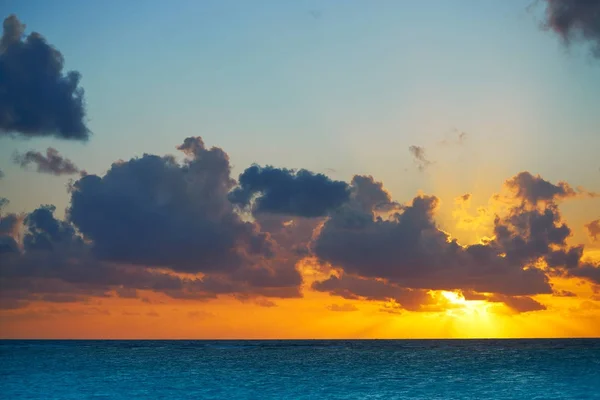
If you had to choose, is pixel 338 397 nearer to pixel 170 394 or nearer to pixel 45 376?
pixel 170 394

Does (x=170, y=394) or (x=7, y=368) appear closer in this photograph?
(x=170, y=394)

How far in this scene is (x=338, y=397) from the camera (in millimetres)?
82875

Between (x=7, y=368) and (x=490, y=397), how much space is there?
95.5 metres

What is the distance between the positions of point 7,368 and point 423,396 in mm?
89456

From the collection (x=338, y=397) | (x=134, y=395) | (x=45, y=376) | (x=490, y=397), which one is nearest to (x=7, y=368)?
(x=45, y=376)

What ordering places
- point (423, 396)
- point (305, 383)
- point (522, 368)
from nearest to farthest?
point (423, 396) < point (305, 383) < point (522, 368)

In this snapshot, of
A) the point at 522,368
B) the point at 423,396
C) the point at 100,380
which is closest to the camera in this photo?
the point at 423,396

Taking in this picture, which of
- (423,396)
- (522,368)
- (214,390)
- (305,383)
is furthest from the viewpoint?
(522,368)

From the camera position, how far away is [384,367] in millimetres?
134875

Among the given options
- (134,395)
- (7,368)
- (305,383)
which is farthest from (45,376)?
(305,383)

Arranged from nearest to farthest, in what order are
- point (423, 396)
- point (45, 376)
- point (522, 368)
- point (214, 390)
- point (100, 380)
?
point (423, 396) → point (214, 390) → point (100, 380) → point (45, 376) → point (522, 368)

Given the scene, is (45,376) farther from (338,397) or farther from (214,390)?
(338,397)

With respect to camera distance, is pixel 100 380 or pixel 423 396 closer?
pixel 423 396

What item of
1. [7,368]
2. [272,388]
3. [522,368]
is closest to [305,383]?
[272,388]
